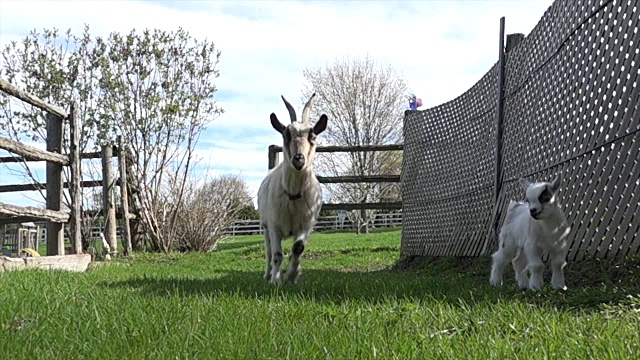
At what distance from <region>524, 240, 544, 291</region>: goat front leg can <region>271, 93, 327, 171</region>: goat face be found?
208cm

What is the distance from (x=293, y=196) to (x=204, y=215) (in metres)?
10.1

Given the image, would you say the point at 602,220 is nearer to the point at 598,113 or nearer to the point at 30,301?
the point at 598,113

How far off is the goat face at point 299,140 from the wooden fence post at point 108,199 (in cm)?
723

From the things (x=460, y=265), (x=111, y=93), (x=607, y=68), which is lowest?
(x=460, y=265)

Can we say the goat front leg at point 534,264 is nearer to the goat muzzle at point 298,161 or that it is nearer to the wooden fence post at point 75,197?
the goat muzzle at point 298,161

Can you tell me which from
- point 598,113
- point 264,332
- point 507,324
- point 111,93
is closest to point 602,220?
point 598,113

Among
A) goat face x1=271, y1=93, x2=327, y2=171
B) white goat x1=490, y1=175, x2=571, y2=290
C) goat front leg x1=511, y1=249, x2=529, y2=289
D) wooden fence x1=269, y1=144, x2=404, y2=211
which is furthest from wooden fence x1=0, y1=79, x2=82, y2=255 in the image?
white goat x1=490, y1=175, x2=571, y2=290

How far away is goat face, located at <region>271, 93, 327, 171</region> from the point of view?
6.09 metres

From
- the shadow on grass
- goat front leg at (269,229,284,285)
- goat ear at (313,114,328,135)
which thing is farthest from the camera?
goat front leg at (269,229,284,285)

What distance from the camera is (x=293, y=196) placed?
6.48m

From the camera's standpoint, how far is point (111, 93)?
14.5 m

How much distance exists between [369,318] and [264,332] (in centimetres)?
66

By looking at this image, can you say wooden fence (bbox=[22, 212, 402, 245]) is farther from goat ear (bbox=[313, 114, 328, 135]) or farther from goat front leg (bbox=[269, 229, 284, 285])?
goat ear (bbox=[313, 114, 328, 135])

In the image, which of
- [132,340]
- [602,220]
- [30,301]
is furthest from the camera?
[602,220]
